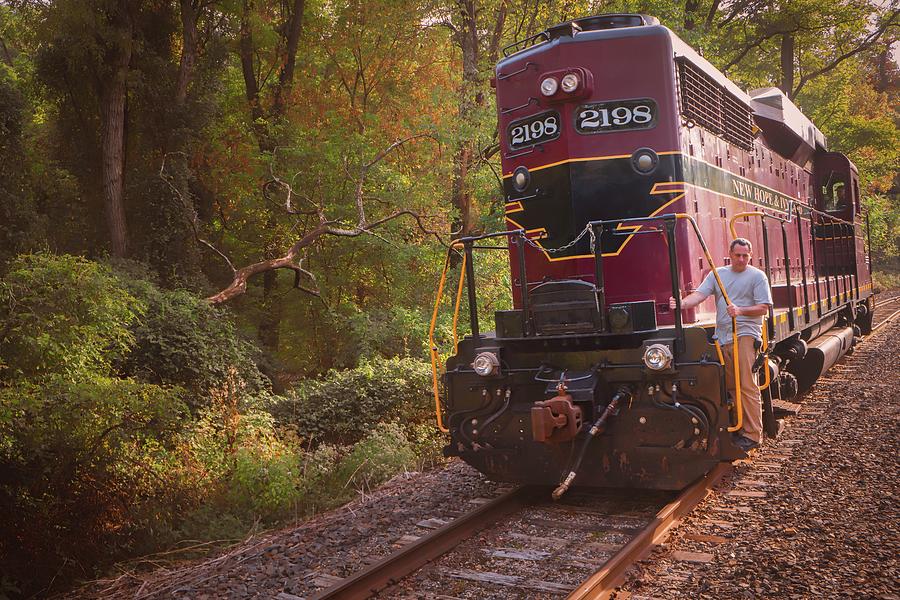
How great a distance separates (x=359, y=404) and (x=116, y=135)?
7.80 meters

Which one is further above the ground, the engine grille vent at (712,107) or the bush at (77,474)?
the engine grille vent at (712,107)

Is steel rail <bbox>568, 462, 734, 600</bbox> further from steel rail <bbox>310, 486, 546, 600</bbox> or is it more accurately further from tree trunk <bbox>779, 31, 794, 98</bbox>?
tree trunk <bbox>779, 31, 794, 98</bbox>

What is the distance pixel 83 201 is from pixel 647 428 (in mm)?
14132

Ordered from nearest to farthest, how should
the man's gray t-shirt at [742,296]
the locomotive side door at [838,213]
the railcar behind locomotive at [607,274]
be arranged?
the railcar behind locomotive at [607,274], the man's gray t-shirt at [742,296], the locomotive side door at [838,213]

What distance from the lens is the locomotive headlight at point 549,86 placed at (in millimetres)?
6598

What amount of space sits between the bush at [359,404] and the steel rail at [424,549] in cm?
533

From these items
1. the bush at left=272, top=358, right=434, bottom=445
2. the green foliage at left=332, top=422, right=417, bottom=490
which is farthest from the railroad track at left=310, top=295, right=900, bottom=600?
the bush at left=272, top=358, right=434, bottom=445

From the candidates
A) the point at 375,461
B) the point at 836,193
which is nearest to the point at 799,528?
the point at 375,461

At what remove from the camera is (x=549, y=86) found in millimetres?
6617

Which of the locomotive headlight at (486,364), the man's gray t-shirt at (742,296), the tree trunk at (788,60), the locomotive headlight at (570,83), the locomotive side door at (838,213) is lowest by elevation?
the locomotive headlight at (486,364)

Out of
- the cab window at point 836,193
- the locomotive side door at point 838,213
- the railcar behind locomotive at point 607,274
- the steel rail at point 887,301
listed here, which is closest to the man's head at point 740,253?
the railcar behind locomotive at point 607,274

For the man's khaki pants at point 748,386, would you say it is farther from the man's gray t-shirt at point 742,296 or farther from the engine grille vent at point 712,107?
the engine grille vent at point 712,107

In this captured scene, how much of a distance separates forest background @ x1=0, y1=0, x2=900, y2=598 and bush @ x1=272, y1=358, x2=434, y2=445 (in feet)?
0.14

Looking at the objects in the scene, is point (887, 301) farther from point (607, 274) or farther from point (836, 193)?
point (607, 274)
